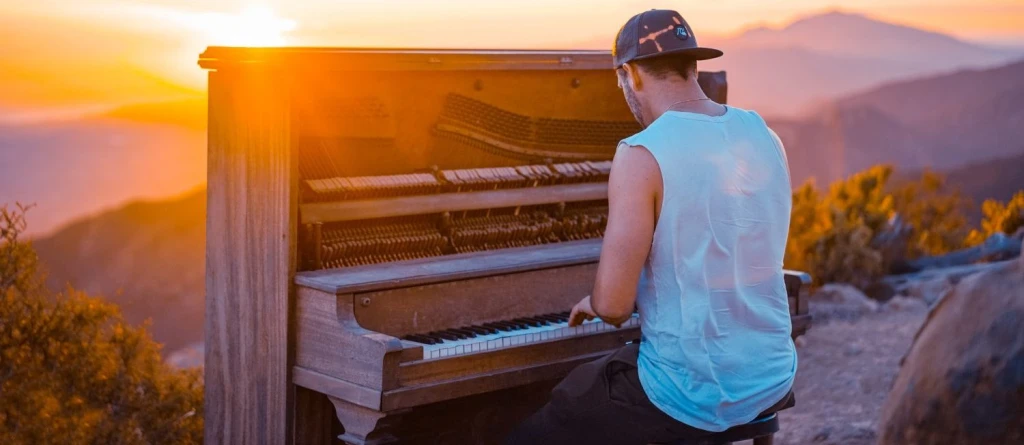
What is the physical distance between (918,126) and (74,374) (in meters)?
14.2

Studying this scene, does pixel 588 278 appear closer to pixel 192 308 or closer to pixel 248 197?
pixel 248 197

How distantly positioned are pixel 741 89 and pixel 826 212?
3.91 metres

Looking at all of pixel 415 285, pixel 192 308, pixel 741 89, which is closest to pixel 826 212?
pixel 741 89

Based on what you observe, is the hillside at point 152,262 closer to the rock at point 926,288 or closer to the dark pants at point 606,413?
the rock at point 926,288

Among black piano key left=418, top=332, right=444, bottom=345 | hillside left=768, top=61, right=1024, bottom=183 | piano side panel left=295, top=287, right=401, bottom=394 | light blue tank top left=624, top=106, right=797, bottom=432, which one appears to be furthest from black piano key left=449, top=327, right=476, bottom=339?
hillside left=768, top=61, right=1024, bottom=183

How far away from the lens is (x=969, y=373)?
2805 mm

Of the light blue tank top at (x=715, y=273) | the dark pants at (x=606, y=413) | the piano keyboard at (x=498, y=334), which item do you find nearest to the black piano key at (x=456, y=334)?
the piano keyboard at (x=498, y=334)

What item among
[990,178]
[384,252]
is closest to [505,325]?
[384,252]

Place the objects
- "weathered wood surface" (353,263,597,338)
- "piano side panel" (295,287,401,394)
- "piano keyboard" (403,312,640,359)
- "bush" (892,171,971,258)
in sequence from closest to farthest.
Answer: "piano side panel" (295,287,401,394) < "piano keyboard" (403,312,640,359) < "weathered wood surface" (353,263,597,338) < "bush" (892,171,971,258)

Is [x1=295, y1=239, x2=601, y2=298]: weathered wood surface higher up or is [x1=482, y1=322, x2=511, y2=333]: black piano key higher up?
[x1=295, y1=239, x2=601, y2=298]: weathered wood surface

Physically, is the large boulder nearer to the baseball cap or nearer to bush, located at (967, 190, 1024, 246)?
the baseball cap

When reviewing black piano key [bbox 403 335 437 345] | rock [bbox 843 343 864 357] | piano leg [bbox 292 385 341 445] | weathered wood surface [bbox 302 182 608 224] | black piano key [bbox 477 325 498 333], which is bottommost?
rock [bbox 843 343 864 357]

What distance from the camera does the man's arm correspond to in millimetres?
3068

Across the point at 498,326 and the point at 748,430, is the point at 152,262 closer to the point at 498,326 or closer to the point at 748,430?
the point at 498,326
